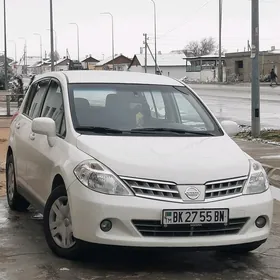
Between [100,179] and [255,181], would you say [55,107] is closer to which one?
[100,179]

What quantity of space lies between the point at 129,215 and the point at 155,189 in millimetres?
278

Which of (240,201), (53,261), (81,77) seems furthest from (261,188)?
(81,77)

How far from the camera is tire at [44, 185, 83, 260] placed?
16.5 feet

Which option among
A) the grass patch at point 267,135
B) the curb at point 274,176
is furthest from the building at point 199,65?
the curb at point 274,176

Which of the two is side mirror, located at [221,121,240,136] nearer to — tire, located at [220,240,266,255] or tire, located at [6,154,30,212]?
tire, located at [220,240,266,255]

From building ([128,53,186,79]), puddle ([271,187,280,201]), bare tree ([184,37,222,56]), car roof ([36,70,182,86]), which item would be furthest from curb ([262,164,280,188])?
bare tree ([184,37,222,56])

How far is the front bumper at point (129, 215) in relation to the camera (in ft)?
15.1

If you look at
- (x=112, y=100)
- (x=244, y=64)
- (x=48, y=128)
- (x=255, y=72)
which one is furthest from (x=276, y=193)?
(x=244, y=64)

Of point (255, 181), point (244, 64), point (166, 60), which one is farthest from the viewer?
point (166, 60)

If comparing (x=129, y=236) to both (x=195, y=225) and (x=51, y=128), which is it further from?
(x=51, y=128)

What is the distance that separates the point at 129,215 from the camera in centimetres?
461

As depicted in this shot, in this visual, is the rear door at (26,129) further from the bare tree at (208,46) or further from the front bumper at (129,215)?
the bare tree at (208,46)

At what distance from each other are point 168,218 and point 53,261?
1125mm

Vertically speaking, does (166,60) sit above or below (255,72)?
above
